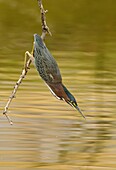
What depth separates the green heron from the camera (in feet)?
16.3

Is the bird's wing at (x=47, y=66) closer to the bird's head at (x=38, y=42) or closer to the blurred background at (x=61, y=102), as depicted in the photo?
the bird's head at (x=38, y=42)

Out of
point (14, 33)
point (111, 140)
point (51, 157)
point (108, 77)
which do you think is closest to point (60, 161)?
point (51, 157)

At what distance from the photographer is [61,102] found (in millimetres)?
9422

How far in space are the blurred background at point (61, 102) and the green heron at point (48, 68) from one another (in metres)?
2.00

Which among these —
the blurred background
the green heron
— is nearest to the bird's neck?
the green heron

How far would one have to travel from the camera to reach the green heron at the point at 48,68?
4.97m

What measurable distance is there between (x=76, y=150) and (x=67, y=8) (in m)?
9.31

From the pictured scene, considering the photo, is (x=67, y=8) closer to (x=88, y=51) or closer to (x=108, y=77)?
(x=88, y=51)

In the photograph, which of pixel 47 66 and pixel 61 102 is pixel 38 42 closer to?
pixel 47 66

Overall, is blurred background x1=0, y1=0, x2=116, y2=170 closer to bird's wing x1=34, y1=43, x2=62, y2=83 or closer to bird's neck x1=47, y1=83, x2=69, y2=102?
bird's neck x1=47, y1=83, x2=69, y2=102

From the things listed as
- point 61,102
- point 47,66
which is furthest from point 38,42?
point 61,102

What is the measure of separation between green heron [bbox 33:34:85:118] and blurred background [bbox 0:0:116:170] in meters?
2.00

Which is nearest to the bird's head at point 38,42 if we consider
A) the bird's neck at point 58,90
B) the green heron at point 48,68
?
the green heron at point 48,68

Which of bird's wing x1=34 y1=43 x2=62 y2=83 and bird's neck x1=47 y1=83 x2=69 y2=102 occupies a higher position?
bird's wing x1=34 y1=43 x2=62 y2=83
